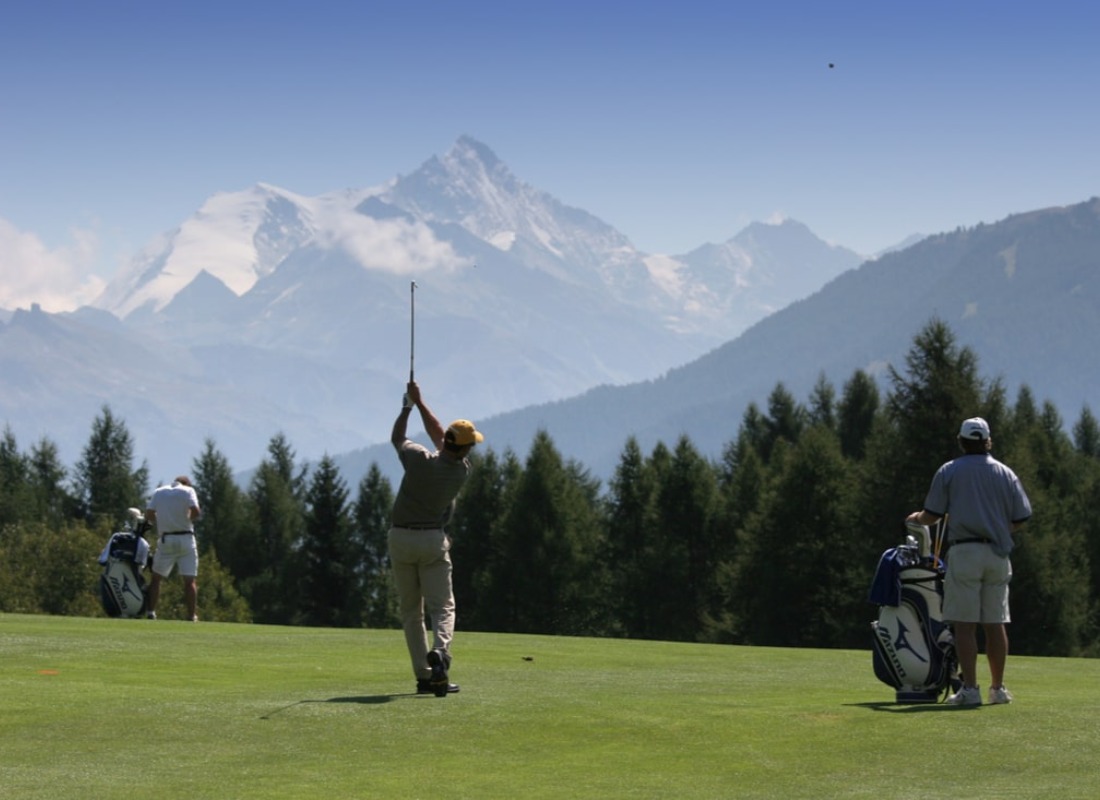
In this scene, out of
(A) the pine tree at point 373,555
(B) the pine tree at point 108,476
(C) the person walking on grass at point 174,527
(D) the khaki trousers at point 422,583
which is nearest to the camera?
(D) the khaki trousers at point 422,583

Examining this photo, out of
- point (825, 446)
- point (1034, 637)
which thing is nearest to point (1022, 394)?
point (825, 446)

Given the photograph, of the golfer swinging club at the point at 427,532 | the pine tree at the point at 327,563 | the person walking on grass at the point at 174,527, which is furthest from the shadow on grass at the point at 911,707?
the pine tree at the point at 327,563

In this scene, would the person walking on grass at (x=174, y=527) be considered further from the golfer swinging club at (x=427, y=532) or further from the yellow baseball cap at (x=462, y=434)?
the yellow baseball cap at (x=462, y=434)

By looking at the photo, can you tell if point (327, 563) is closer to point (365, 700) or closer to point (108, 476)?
point (108, 476)

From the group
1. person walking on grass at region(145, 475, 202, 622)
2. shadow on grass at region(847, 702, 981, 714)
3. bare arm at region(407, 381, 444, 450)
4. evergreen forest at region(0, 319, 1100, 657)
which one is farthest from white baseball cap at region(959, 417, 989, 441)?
evergreen forest at region(0, 319, 1100, 657)

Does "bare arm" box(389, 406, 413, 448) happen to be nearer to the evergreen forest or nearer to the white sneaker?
the white sneaker

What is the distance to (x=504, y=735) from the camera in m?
14.3

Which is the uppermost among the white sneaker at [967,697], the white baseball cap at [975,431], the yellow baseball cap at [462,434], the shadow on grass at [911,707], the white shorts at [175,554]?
the white baseball cap at [975,431]

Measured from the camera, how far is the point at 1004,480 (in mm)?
15820

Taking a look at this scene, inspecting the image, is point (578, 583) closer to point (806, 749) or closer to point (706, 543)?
point (706, 543)

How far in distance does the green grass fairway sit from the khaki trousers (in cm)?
55

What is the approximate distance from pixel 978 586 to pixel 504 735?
451 cm

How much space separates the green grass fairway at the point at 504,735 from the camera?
475 inches

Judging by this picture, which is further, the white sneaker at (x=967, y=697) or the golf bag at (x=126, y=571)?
the golf bag at (x=126, y=571)
